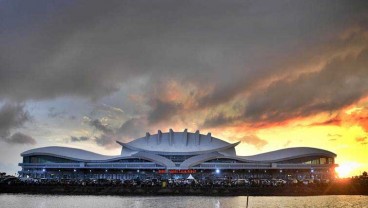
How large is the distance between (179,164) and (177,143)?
14350mm

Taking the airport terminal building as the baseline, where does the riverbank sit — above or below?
below

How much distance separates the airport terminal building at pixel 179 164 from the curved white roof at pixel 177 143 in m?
2.79

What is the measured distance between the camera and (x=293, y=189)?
88.9 m

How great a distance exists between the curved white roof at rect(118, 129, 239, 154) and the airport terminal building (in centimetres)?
279

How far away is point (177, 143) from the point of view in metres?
148

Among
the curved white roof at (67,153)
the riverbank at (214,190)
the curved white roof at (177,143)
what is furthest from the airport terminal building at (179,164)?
the riverbank at (214,190)

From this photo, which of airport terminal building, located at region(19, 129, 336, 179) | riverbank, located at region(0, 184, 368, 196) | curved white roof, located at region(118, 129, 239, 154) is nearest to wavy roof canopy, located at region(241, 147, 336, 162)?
airport terminal building, located at region(19, 129, 336, 179)

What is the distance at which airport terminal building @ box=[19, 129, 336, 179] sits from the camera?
130 meters

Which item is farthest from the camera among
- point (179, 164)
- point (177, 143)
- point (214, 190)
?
point (177, 143)

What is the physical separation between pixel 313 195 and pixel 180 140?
69563 millimetres

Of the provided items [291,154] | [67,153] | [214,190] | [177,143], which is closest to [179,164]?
[177,143]

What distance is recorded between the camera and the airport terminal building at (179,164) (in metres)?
130

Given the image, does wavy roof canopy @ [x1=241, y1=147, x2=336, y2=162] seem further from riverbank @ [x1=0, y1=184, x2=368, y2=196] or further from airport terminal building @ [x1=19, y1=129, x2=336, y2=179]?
riverbank @ [x1=0, y1=184, x2=368, y2=196]

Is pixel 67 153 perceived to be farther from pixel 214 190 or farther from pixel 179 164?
pixel 214 190
